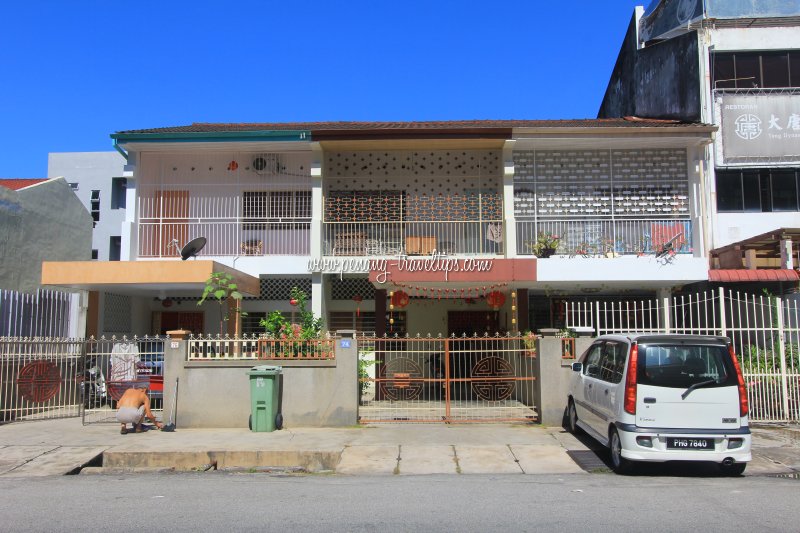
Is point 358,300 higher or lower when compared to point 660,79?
lower

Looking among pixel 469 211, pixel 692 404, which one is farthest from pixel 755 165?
pixel 692 404

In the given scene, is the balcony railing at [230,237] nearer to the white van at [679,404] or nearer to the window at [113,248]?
the white van at [679,404]

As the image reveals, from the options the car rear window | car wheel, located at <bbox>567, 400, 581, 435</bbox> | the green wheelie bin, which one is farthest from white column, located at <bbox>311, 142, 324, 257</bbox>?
the car rear window

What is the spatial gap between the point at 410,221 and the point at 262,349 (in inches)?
210

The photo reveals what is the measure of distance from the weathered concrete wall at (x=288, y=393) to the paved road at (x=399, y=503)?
9.57 ft

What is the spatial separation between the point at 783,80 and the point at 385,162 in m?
10.3

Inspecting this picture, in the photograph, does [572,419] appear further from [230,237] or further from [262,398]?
[230,237]

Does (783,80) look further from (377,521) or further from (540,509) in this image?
(377,521)

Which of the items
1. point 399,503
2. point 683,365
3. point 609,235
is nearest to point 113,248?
point 609,235

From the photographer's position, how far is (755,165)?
16.1 meters

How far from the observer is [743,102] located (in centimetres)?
1631

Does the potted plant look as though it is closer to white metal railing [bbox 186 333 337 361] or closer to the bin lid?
white metal railing [bbox 186 333 337 361]

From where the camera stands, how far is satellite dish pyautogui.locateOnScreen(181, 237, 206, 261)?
598 inches

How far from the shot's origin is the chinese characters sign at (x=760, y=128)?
1617 cm
